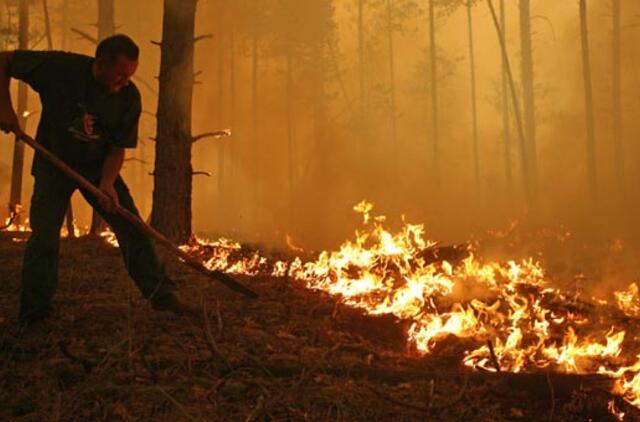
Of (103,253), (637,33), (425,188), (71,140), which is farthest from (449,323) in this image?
(637,33)

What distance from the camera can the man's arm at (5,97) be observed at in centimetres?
379

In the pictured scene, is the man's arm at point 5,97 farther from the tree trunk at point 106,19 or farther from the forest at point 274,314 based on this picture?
the tree trunk at point 106,19

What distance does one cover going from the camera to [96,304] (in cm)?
450

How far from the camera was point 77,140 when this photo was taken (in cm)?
400

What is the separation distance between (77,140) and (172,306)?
147cm

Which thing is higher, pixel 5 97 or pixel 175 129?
pixel 175 129

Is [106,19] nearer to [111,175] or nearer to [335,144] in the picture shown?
[111,175]

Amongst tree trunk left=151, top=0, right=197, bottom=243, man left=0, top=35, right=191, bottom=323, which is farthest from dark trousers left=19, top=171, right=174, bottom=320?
tree trunk left=151, top=0, right=197, bottom=243

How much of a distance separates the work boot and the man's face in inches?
66.3

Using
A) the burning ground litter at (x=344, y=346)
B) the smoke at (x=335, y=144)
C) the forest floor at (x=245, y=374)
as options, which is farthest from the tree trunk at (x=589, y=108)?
the forest floor at (x=245, y=374)

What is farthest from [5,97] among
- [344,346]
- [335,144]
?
[335,144]

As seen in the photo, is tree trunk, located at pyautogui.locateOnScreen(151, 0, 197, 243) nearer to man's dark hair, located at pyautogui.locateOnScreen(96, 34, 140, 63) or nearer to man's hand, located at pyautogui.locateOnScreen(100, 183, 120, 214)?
man's hand, located at pyautogui.locateOnScreen(100, 183, 120, 214)

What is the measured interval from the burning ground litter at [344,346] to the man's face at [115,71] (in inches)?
69.5

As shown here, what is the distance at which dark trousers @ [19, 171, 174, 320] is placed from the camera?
12.4ft
